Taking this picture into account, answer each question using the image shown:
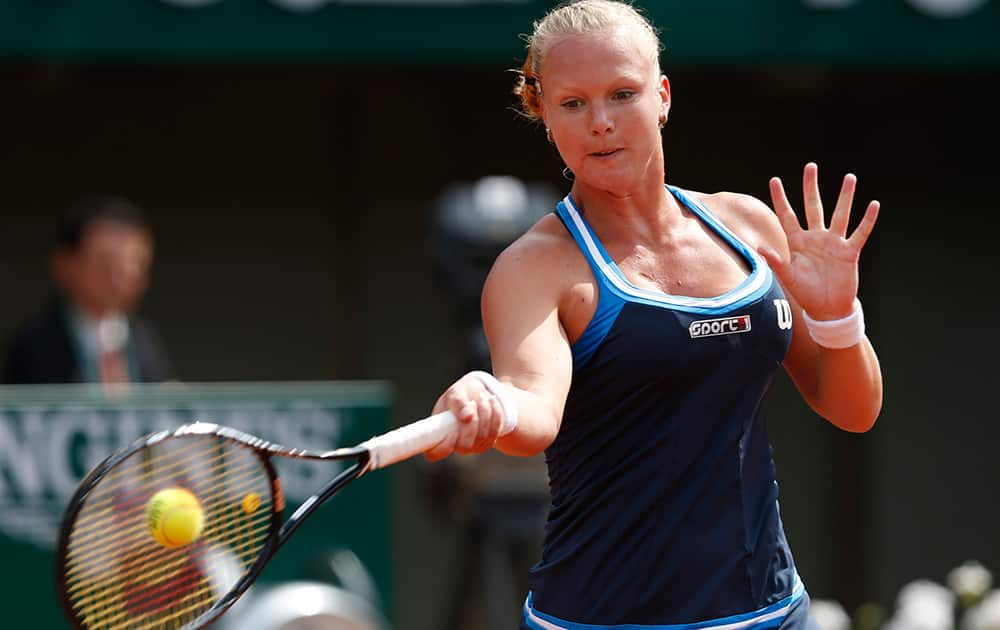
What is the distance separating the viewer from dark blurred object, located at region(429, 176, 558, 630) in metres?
5.44

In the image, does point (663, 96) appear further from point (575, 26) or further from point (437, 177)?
point (437, 177)

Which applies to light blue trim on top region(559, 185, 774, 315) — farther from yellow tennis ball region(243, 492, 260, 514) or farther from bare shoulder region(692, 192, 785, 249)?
yellow tennis ball region(243, 492, 260, 514)

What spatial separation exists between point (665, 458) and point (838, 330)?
1.38 ft

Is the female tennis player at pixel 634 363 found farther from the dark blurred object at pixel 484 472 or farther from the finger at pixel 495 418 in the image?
the dark blurred object at pixel 484 472

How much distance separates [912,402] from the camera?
806cm

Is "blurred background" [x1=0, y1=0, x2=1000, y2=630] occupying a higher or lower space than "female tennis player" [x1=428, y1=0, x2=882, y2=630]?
lower

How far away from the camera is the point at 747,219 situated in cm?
295

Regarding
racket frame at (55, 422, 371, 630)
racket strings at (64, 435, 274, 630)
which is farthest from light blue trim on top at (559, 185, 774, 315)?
racket strings at (64, 435, 274, 630)

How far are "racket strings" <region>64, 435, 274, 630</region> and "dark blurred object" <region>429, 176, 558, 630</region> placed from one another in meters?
2.20

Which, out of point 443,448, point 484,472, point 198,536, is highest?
point 443,448

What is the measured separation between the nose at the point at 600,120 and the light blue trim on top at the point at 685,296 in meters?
0.18

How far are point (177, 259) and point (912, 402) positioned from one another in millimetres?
3598

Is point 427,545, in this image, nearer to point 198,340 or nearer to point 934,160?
point 198,340

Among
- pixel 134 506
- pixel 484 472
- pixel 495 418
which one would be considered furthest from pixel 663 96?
pixel 484 472
